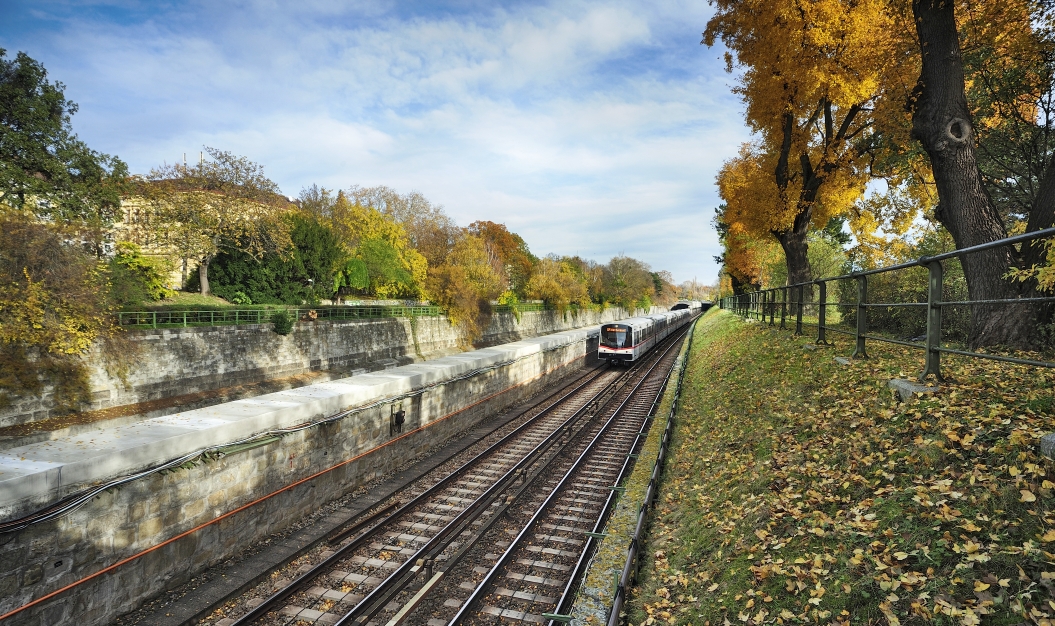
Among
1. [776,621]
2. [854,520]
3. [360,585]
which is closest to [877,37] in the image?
[854,520]

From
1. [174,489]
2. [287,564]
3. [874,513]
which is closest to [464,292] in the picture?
[287,564]

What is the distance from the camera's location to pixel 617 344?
27.2 meters

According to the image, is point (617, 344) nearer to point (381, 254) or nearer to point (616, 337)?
point (616, 337)

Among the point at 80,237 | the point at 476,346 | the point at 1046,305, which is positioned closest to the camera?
the point at 1046,305

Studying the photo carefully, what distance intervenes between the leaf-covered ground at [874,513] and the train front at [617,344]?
62.9ft

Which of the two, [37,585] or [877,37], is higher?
[877,37]

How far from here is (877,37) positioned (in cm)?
1138

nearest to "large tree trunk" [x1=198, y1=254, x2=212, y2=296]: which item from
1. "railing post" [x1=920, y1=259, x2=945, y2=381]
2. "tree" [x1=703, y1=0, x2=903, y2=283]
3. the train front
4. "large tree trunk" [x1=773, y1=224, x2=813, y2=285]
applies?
the train front

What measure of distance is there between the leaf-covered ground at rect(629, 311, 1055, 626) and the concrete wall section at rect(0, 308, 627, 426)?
16.7 metres

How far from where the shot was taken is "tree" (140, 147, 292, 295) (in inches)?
861

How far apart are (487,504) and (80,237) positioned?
15197 millimetres

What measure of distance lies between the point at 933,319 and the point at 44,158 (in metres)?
28.8

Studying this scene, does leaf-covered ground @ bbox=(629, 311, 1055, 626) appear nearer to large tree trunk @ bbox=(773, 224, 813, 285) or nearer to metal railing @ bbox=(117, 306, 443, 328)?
large tree trunk @ bbox=(773, 224, 813, 285)

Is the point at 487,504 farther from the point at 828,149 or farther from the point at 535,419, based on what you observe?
the point at 828,149
